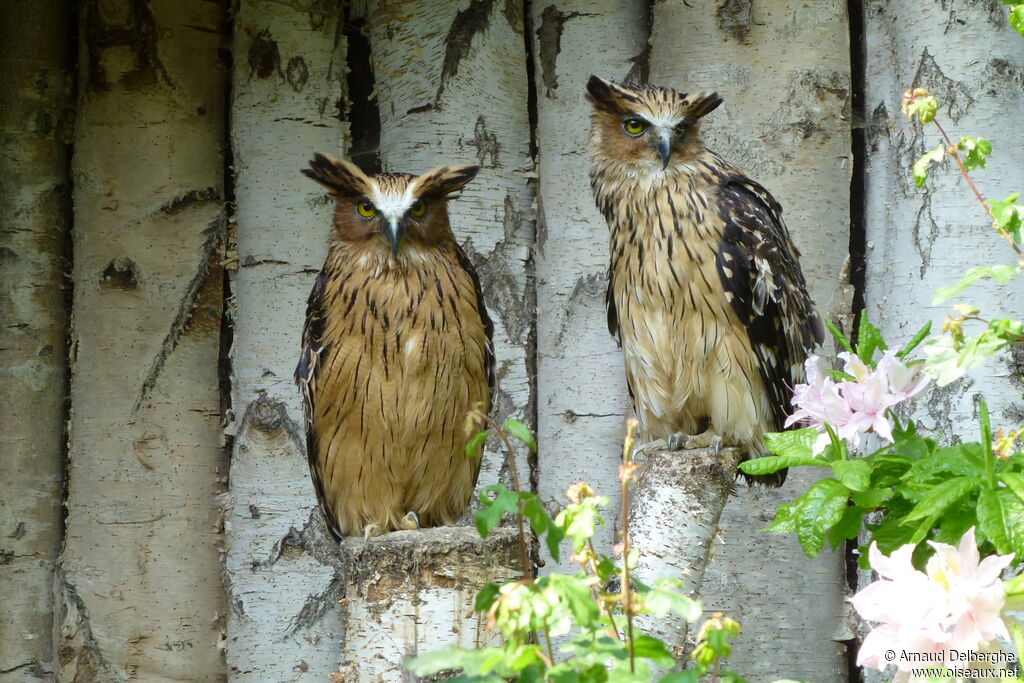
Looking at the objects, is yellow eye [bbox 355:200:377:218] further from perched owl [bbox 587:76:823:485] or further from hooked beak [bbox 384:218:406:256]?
perched owl [bbox 587:76:823:485]

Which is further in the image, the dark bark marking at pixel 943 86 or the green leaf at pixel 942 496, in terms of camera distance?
the dark bark marking at pixel 943 86

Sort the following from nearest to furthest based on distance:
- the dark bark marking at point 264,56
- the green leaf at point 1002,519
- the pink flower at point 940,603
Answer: the pink flower at point 940,603
the green leaf at point 1002,519
the dark bark marking at point 264,56

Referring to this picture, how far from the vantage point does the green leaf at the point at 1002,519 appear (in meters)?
1.66

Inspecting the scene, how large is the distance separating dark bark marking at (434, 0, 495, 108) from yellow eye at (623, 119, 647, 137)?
2.32ft

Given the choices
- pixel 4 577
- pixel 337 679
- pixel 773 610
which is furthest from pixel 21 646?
pixel 773 610

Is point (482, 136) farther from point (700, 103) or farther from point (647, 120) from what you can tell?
point (700, 103)

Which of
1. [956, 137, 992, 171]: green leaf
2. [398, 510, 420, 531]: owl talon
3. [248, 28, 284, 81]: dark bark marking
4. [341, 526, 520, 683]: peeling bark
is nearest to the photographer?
[956, 137, 992, 171]: green leaf

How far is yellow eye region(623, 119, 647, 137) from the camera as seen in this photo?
3.21 meters

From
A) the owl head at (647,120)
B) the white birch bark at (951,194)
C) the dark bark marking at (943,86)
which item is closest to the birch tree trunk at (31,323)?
the owl head at (647,120)

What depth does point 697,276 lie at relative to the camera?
317cm

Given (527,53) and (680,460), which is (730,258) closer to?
(680,460)

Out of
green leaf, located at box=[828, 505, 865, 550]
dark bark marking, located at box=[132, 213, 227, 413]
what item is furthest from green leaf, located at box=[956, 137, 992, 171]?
dark bark marking, located at box=[132, 213, 227, 413]

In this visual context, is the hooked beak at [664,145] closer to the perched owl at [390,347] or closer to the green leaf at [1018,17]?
the perched owl at [390,347]

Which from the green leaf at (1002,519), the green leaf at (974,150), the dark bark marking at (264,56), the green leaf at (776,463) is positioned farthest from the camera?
the dark bark marking at (264,56)
